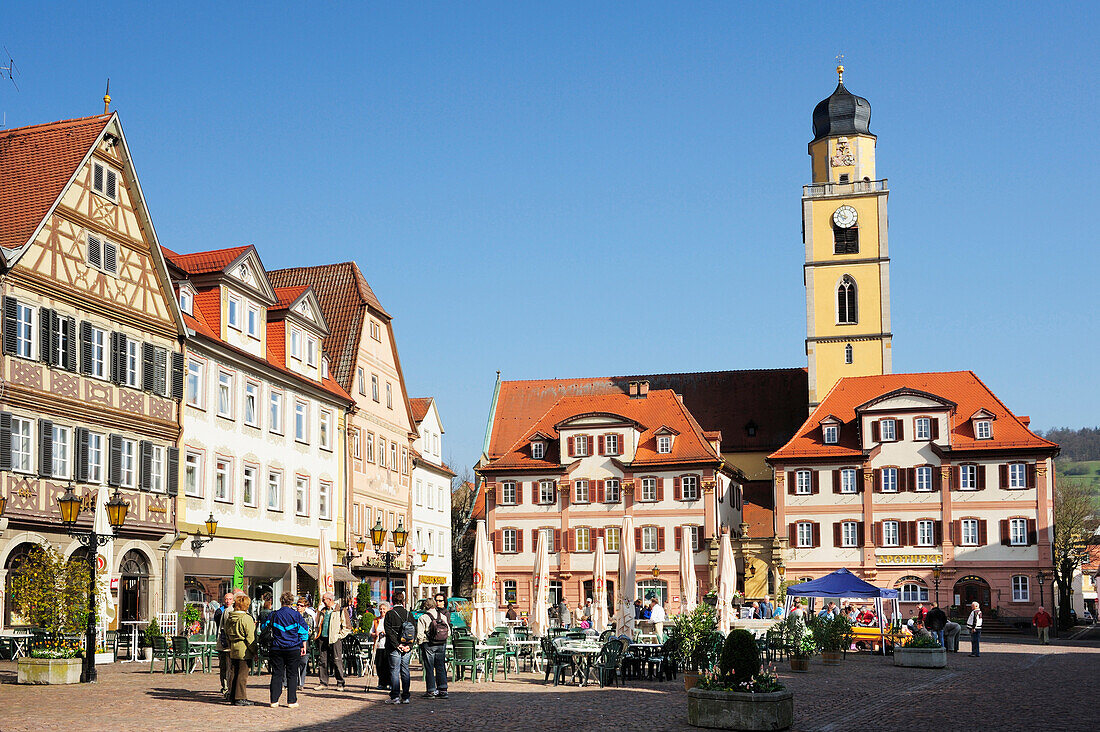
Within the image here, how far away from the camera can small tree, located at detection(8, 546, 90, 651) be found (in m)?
22.5

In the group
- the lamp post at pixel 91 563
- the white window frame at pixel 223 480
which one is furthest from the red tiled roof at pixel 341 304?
the lamp post at pixel 91 563

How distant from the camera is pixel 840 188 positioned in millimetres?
74750

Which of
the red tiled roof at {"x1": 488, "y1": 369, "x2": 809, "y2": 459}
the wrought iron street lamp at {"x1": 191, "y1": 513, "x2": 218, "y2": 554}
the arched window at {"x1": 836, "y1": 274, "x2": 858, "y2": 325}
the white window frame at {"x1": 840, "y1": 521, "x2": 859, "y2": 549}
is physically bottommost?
the white window frame at {"x1": 840, "y1": 521, "x2": 859, "y2": 549}

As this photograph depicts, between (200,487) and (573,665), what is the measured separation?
15.7 meters

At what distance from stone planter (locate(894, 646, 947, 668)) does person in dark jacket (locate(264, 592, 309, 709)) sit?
54.1 ft

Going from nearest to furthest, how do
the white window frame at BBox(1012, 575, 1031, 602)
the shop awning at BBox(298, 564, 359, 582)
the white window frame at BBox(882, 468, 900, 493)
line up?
the shop awning at BBox(298, 564, 359, 582) < the white window frame at BBox(1012, 575, 1031, 602) < the white window frame at BBox(882, 468, 900, 493)

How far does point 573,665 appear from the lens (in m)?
24.1

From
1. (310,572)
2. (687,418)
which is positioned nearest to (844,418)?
(687,418)

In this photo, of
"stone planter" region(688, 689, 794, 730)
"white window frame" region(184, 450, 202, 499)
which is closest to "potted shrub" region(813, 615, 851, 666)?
"stone planter" region(688, 689, 794, 730)

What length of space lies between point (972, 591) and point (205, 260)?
38.7 meters

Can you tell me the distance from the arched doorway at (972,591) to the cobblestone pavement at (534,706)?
111ft

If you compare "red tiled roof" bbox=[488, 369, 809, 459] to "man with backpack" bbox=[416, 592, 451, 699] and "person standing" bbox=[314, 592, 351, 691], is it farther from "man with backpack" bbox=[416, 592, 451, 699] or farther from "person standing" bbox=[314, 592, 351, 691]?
"man with backpack" bbox=[416, 592, 451, 699]

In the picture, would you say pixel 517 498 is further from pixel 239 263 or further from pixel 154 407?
pixel 154 407

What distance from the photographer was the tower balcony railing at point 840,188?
74.4m
